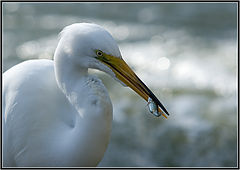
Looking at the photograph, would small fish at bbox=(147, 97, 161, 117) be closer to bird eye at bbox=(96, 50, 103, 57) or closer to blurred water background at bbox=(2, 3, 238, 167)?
bird eye at bbox=(96, 50, 103, 57)

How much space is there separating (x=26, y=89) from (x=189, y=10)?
4.87 metres

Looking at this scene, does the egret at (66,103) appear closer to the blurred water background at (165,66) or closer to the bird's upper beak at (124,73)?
the bird's upper beak at (124,73)

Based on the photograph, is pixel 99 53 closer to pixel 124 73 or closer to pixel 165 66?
pixel 124 73

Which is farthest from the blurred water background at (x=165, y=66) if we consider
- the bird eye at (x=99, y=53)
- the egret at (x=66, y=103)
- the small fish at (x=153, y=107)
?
the bird eye at (x=99, y=53)

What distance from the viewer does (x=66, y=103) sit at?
197 centimetres

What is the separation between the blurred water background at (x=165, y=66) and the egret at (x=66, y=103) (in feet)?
6.04

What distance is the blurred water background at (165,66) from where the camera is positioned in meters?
3.82

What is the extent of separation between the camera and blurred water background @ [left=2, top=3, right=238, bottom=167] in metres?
3.82

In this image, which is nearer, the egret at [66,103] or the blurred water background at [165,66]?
the egret at [66,103]

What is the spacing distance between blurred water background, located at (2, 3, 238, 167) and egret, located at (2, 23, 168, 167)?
184cm

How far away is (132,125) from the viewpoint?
411 cm

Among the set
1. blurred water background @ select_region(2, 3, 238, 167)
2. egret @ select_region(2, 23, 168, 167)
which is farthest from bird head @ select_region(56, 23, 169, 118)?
blurred water background @ select_region(2, 3, 238, 167)

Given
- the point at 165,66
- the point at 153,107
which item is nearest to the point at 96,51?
the point at 153,107

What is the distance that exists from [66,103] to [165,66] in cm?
310
